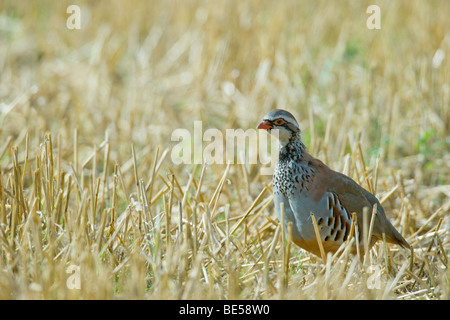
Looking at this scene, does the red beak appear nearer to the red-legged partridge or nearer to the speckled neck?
the red-legged partridge

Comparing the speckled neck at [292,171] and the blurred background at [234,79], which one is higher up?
the blurred background at [234,79]

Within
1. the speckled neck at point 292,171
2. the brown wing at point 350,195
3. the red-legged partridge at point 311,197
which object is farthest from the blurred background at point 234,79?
the speckled neck at point 292,171

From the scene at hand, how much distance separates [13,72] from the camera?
7500 mm

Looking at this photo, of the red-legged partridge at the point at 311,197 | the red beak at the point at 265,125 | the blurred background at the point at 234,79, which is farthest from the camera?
the blurred background at the point at 234,79

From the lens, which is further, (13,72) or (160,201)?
(13,72)

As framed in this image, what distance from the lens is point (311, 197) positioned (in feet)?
11.9

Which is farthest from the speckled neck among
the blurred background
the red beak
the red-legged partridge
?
the blurred background

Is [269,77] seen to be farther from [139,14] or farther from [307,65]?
[139,14]

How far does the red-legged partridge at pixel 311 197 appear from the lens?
3607mm

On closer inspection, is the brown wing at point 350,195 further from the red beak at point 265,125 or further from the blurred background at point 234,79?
the blurred background at point 234,79

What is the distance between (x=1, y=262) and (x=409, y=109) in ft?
15.0

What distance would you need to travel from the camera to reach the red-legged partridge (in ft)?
11.8

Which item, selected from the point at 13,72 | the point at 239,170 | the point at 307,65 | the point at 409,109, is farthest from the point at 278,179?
the point at 13,72

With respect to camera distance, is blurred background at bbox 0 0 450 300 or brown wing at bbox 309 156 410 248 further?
blurred background at bbox 0 0 450 300
